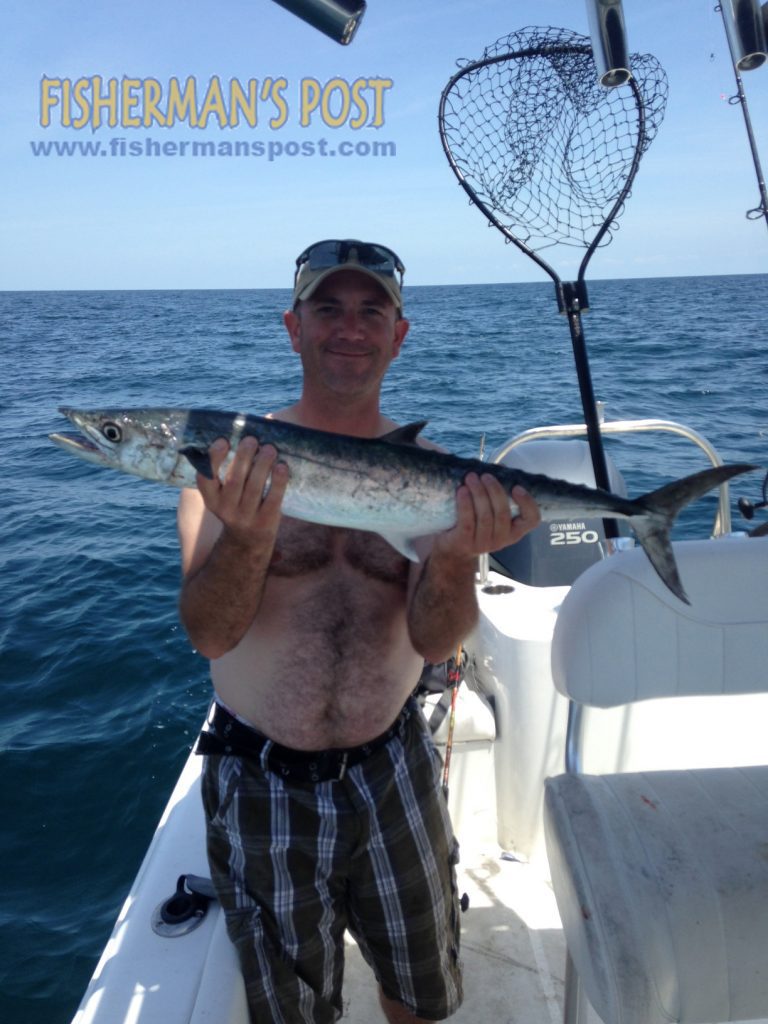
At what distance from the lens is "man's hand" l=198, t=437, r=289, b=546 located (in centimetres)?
237

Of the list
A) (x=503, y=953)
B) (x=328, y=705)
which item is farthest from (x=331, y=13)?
(x=503, y=953)

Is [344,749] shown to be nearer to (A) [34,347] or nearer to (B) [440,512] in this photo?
(B) [440,512]

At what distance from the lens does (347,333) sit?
2.80m

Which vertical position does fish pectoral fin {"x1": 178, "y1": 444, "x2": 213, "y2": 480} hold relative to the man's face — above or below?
below

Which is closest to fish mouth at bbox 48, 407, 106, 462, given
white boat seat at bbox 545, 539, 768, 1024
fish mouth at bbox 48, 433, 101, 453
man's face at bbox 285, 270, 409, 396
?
fish mouth at bbox 48, 433, 101, 453

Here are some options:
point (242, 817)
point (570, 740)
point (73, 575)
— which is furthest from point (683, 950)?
point (73, 575)

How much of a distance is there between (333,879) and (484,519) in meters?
1.37

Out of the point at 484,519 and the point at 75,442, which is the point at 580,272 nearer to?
the point at 484,519

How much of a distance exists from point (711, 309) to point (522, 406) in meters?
39.7

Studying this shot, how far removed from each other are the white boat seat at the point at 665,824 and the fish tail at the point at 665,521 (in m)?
0.16

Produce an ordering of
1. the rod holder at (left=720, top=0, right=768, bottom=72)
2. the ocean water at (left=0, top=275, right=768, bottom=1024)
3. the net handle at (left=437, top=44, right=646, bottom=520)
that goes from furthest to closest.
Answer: the ocean water at (left=0, top=275, right=768, bottom=1024), the net handle at (left=437, top=44, right=646, bottom=520), the rod holder at (left=720, top=0, right=768, bottom=72)

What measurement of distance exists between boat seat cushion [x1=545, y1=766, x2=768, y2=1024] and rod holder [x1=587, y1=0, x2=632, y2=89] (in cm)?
280

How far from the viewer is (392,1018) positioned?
9.36 feet

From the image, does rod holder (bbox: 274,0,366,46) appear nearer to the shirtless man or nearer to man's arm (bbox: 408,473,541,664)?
the shirtless man
